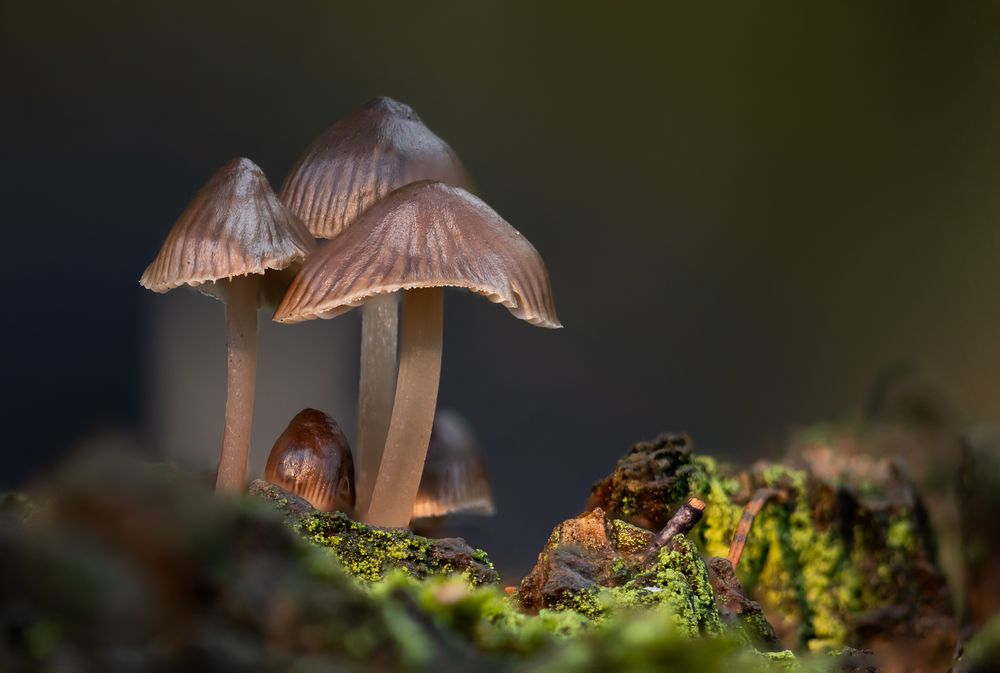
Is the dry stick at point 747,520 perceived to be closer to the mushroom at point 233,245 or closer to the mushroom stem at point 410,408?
the mushroom stem at point 410,408

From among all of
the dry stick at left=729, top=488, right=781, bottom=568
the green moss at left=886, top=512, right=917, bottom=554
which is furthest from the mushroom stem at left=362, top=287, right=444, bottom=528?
the green moss at left=886, top=512, right=917, bottom=554

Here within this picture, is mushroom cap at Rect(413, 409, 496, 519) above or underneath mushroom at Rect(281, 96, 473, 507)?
underneath

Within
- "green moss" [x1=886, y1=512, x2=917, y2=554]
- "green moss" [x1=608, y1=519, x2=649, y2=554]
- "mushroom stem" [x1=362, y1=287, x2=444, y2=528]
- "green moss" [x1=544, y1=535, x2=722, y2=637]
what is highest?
"mushroom stem" [x1=362, y1=287, x2=444, y2=528]

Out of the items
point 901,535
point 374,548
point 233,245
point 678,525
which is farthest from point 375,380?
point 901,535

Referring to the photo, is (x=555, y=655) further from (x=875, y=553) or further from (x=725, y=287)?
(x=725, y=287)

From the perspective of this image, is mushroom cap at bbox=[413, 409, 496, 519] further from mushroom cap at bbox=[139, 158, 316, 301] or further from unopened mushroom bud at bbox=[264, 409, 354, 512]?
mushroom cap at bbox=[139, 158, 316, 301]

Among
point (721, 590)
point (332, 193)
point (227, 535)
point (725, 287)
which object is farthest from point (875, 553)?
point (725, 287)
